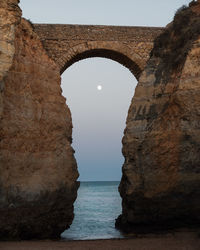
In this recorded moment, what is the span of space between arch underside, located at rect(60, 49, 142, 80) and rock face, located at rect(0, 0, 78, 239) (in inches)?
183

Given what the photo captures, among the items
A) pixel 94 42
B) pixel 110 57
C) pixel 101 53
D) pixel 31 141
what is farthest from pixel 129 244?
pixel 110 57

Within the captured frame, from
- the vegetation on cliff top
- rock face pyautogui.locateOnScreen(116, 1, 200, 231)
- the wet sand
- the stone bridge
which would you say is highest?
the stone bridge

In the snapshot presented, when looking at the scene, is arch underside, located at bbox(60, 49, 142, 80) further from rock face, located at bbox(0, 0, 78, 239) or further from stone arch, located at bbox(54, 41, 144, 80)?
rock face, located at bbox(0, 0, 78, 239)

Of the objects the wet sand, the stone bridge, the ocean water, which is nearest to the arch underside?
the stone bridge

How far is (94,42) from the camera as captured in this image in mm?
13500

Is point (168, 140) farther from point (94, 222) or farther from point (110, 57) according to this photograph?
point (110, 57)

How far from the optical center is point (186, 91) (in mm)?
7859

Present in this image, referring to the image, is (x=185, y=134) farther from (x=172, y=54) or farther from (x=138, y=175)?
(x=172, y=54)

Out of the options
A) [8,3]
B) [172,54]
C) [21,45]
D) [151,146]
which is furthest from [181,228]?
[8,3]

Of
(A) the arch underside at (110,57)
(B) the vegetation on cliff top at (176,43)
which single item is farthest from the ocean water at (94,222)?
(A) the arch underside at (110,57)

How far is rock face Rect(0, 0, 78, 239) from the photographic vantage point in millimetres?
6930

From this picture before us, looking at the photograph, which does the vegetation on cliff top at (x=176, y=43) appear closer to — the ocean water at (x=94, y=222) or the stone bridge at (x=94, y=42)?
the stone bridge at (x=94, y=42)

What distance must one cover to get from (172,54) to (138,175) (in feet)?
10.6

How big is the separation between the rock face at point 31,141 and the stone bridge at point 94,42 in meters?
4.33
